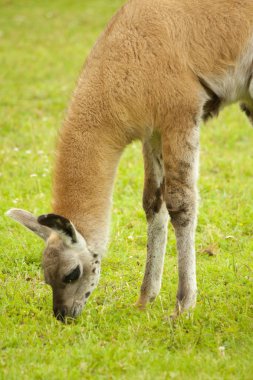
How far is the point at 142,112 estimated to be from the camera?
562cm

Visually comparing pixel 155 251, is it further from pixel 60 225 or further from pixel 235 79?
pixel 235 79

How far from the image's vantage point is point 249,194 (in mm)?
8453

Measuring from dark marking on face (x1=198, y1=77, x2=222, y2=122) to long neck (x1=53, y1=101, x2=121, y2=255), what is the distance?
80cm

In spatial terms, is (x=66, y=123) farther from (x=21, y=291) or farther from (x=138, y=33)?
(x=21, y=291)

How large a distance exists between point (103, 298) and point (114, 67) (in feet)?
6.64

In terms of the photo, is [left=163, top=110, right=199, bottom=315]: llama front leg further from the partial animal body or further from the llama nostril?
the llama nostril

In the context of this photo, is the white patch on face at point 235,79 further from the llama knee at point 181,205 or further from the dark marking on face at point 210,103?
the llama knee at point 181,205

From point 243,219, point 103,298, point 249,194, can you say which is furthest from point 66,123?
point 249,194

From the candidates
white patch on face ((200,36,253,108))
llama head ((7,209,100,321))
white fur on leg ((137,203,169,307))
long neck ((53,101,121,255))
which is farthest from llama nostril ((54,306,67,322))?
white patch on face ((200,36,253,108))

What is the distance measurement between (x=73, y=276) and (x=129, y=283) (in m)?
1.19

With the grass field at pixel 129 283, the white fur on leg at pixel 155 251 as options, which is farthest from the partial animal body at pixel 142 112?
the white fur on leg at pixel 155 251

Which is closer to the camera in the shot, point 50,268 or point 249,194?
point 50,268

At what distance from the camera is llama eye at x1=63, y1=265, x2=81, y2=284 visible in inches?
219

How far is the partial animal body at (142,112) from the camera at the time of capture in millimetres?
5562
